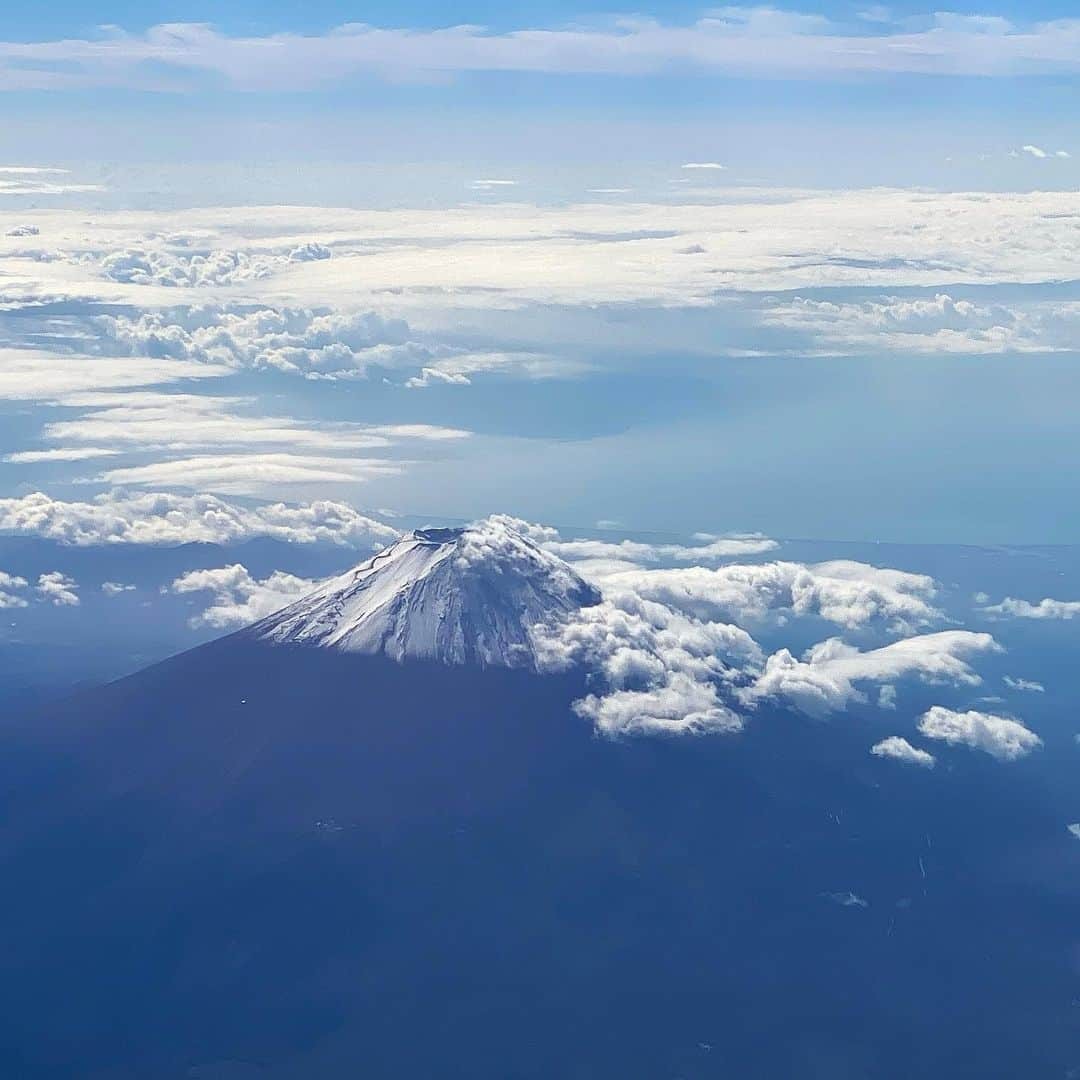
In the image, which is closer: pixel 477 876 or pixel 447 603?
pixel 477 876

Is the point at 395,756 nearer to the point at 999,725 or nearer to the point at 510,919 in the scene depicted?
the point at 510,919

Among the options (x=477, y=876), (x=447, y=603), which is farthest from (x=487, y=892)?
(x=447, y=603)

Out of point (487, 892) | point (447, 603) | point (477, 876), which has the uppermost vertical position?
point (447, 603)

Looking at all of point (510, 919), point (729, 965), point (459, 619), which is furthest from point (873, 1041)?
point (459, 619)

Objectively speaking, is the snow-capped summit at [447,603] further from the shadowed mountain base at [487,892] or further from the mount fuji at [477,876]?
the shadowed mountain base at [487,892]

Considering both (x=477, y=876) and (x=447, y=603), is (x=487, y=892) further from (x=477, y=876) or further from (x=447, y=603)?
(x=447, y=603)
